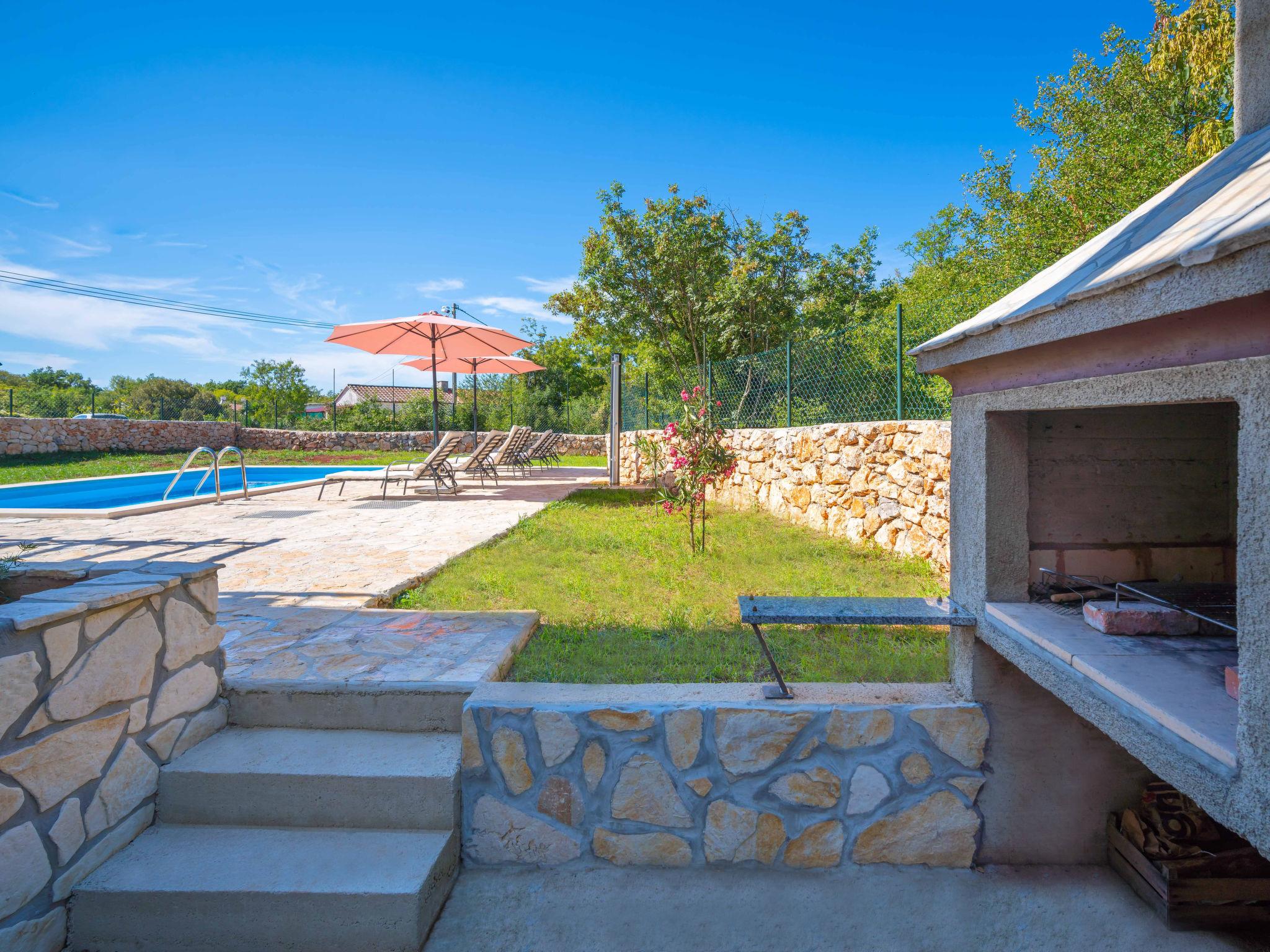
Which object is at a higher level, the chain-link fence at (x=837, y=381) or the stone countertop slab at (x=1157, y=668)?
the chain-link fence at (x=837, y=381)

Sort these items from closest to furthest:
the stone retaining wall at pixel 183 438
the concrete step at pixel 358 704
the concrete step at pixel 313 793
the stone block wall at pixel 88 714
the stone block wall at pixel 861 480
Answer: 1. the stone block wall at pixel 88 714
2. the concrete step at pixel 313 793
3. the concrete step at pixel 358 704
4. the stone block wall at pixel 861 480
5. the stone retaining wall at pixel 183 438

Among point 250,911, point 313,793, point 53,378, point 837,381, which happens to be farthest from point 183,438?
point 53,378

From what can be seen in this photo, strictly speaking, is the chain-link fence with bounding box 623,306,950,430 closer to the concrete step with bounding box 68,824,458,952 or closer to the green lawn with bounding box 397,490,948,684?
the green lawn with bounding box 397,490,948,684

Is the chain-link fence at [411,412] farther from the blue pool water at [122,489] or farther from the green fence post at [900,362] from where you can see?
the green fence post at [900,362]

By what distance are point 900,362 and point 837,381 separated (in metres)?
1.08

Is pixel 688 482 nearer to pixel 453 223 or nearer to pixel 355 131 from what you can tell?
pixel 355 131

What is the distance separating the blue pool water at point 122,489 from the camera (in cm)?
973

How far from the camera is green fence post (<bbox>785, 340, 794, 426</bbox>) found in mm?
7727

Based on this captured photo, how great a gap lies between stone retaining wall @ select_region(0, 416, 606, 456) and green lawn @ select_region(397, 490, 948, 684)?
1086 cm

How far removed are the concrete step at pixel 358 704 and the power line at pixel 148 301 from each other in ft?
85.0

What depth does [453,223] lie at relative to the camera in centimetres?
3325

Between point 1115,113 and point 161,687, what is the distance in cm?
1294

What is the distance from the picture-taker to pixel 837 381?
6.87m

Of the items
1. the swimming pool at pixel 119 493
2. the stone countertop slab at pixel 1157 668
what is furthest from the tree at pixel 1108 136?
the swimming pool at pixel 119 493
